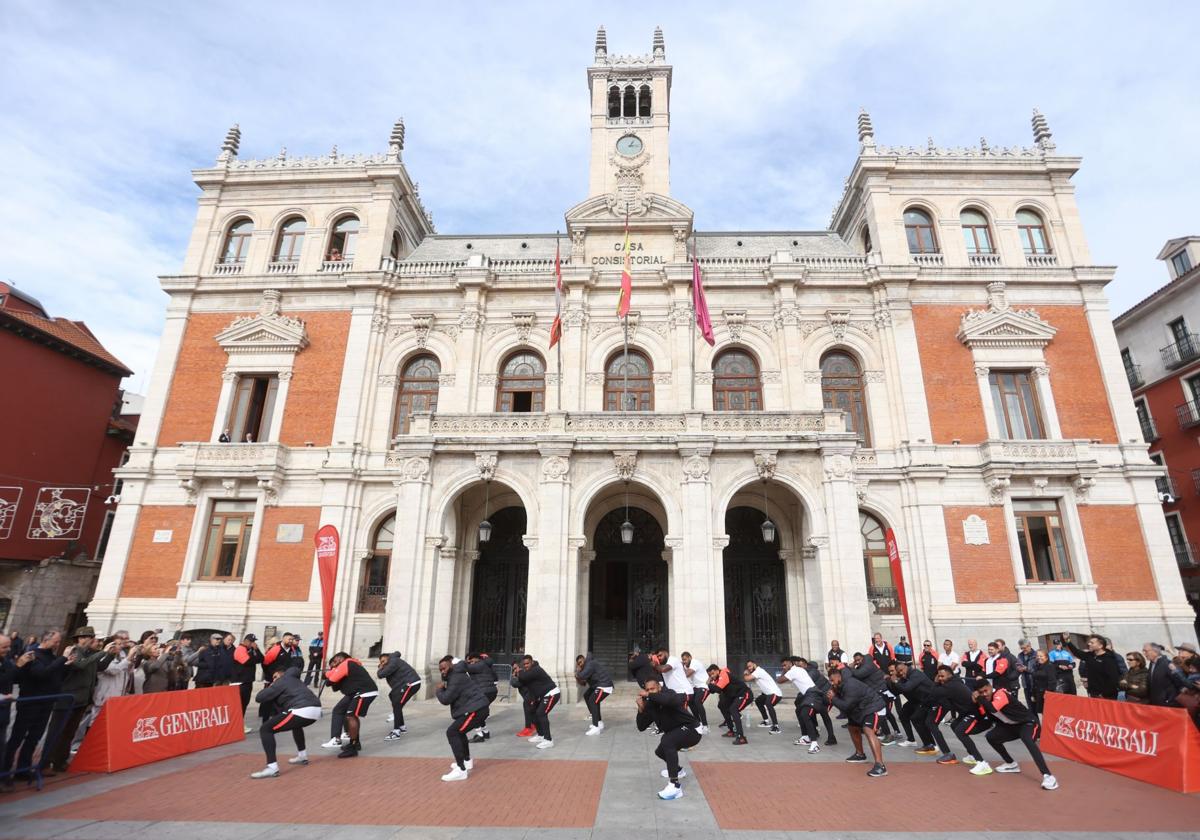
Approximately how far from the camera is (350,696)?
1032 centimetres

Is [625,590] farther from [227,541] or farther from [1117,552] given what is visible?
[1117,552]

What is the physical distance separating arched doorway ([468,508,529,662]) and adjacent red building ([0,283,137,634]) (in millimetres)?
14729

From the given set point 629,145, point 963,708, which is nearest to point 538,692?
point 963,708

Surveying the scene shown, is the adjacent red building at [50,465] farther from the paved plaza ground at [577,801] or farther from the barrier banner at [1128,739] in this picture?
the barrier banner at [1128,739]

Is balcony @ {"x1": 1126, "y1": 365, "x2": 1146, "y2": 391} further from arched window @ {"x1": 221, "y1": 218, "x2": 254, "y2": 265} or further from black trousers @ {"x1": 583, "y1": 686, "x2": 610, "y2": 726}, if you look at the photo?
arched window @ {"x1": 221, "y1": 218, "x2": 254, "y2": 265}

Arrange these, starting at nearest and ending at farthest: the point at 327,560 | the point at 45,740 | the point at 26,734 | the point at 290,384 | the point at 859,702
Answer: the point at 26,734 → the point at 45,740 → the point at 859,702 → the point at 327,560 → the point at 290,384

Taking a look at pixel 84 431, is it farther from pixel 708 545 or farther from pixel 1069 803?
pixel 1069 803

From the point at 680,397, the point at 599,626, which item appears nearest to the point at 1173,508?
the point at 680,397

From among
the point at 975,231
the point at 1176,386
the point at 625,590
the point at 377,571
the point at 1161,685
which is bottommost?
the point at 1161,685

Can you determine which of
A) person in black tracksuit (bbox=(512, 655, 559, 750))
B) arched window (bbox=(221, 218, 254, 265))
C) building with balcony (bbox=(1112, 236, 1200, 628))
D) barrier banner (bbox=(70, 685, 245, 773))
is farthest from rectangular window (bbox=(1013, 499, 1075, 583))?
arched window (bbox=(221, 218, 254, 265))

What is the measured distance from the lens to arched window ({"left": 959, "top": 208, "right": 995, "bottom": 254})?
82.4ft

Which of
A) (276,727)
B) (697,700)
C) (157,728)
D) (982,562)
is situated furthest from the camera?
(982,562)

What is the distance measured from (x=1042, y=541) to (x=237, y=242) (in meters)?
33.9

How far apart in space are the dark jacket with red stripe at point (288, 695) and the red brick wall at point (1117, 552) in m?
23.8
